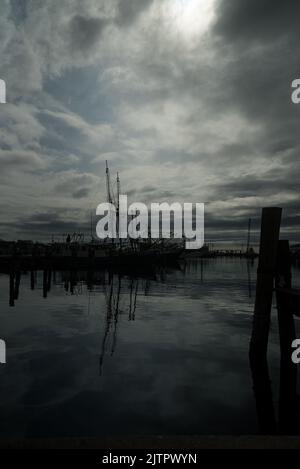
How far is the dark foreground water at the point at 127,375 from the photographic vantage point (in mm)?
5535

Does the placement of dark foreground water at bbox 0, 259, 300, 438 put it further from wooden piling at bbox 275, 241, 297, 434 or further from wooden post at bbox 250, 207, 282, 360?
wooden post at bbox 250, 207, 282, 360

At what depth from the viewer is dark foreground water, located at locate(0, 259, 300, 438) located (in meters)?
5.54

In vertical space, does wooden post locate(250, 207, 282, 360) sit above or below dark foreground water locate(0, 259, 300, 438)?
above

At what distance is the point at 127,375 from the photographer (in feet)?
25.3

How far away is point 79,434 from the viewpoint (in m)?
5.14

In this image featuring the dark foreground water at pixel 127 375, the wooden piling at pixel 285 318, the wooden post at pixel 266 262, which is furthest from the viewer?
the wooden post at pixel 266 262

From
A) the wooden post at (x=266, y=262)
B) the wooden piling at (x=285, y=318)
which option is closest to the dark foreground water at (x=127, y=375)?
the wooden piling at (x=285, y=318)

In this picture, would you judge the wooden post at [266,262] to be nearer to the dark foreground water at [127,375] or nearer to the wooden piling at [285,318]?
the wooden piling at [285,318]

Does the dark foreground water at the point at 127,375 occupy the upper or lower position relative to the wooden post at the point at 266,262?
lower

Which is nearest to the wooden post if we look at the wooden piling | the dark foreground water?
the wooden piling

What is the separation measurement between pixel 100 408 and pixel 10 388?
218 cm

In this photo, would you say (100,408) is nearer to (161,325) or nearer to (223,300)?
(161,325)
